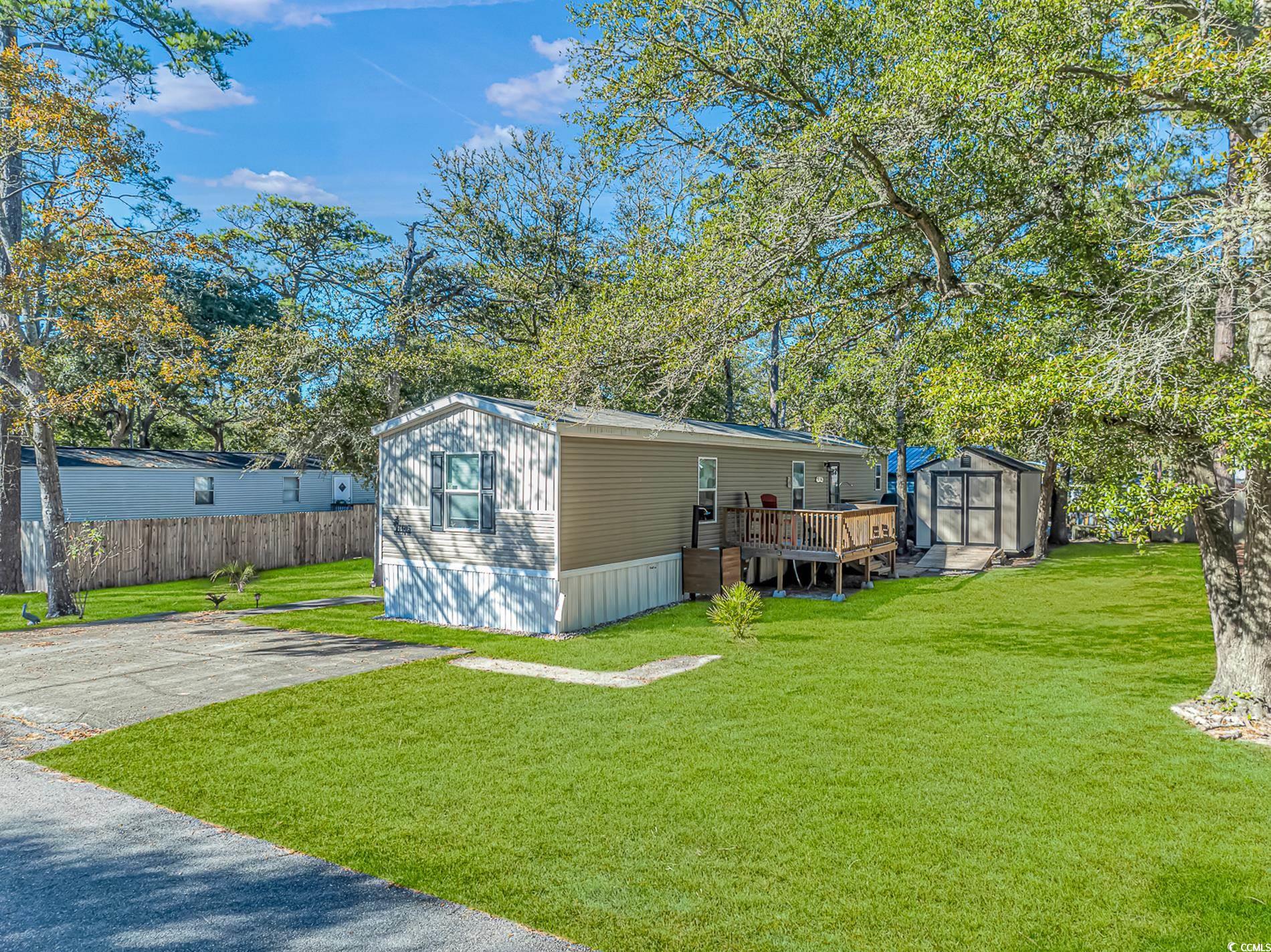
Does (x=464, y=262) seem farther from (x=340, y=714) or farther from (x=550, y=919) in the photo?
(x=550, y=919)

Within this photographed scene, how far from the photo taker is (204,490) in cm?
2208

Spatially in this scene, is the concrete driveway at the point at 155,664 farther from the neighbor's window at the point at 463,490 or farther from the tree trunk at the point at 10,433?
the tree trunk at the point at 10,433

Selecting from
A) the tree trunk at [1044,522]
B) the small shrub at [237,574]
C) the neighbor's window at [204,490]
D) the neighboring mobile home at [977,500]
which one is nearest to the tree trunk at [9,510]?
the small shrub at [237,574]

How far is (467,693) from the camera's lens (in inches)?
309

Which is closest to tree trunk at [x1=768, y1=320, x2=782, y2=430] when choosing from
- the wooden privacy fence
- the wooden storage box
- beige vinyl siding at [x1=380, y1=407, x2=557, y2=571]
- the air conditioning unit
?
the wooden storage box

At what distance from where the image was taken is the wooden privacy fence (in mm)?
16625

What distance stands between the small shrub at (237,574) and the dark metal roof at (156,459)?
2.32 meters

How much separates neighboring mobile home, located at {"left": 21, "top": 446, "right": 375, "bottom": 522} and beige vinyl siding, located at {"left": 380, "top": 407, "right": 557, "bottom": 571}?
574cm

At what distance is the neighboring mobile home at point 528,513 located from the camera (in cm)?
1118

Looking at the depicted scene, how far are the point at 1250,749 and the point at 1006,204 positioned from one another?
554 centimetres

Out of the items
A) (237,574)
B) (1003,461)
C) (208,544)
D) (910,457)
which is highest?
(910,457)

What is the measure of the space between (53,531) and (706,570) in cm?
1108

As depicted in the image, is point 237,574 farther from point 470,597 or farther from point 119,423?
point 119,423

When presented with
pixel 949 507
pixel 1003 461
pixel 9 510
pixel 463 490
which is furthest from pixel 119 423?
pixel 1003 461
